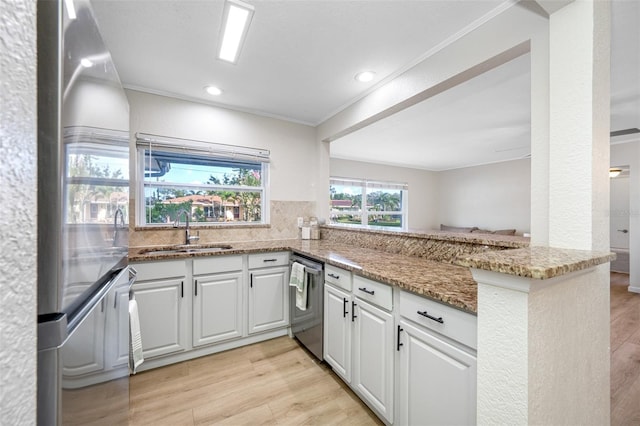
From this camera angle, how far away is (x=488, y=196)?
6.30 meters

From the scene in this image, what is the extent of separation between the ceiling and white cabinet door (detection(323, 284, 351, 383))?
5.66 ft

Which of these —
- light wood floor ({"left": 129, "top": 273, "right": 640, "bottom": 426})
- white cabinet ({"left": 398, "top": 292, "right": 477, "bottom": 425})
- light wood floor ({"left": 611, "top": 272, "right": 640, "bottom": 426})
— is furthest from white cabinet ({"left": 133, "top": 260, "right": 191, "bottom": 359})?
light wood floor ({"left": 611, "top": 272, "right": 640, "bottom": 426})

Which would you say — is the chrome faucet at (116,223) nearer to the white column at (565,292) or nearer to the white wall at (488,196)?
the white column at (565,292)

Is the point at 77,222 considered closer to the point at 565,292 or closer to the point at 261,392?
the point at 565,292

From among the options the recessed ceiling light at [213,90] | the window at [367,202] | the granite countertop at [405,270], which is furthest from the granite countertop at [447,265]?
the window at [367,202]

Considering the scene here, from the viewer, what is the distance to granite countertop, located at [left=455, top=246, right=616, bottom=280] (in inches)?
29.4

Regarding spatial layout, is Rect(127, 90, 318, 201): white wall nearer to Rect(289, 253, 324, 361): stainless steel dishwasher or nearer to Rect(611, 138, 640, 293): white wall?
Rect(289, 253, 324, 361): stainless steel dishwasher

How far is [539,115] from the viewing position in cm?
135

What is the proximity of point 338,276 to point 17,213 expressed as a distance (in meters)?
1.70

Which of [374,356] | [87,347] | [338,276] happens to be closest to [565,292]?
[374,356]

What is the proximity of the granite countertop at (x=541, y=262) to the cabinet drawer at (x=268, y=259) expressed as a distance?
188 cm

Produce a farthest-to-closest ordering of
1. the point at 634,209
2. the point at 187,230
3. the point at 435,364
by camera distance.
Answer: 1. the point at 634,209
2. the point at 187,230
3. the point at 435,364

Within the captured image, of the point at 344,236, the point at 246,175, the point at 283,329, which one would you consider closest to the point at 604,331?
the point at 344,236

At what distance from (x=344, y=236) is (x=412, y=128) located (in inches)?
78.8
